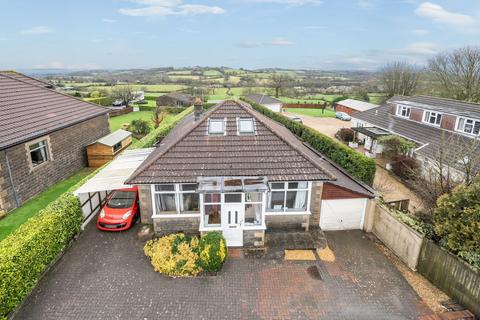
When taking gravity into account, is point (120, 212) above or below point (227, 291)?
above

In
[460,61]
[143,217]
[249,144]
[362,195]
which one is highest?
[460,61]

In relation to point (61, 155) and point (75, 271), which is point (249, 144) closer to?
point (75, 271)

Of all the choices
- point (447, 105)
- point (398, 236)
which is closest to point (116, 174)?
point (398, 236)

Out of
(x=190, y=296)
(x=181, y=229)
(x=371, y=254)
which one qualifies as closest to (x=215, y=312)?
(x=190, y=296)

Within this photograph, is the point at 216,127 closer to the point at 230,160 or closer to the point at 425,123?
the point at 230,160

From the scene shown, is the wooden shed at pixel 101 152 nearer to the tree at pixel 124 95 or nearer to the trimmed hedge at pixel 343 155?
the trimmed hedge at pixel 343 155

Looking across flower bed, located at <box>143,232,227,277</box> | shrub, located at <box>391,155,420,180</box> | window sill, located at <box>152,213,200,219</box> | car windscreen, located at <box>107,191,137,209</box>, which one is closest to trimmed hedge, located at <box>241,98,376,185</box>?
shrub, located at <box>391,155,420,180</box>

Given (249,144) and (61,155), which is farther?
(61,155)
